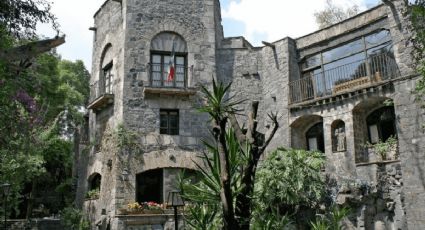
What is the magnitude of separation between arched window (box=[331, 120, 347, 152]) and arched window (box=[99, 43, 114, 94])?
9015mm

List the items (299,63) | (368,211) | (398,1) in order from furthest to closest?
1. (299,63)
2. (398,1)
3. (368,211)

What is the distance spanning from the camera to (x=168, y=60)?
56.0ft

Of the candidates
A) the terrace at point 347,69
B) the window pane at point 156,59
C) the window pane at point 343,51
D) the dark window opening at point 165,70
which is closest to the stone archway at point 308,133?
the terrace at point 347,69

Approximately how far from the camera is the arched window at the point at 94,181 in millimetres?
17938

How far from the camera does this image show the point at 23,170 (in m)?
16.1

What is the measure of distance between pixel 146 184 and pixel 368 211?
25.3ft

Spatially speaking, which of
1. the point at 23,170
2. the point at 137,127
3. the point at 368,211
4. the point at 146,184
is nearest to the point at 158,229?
the point at 146,184

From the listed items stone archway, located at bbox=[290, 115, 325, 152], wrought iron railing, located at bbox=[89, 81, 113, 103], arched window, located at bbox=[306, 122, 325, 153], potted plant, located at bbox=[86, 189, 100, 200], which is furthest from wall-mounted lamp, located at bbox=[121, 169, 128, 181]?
arched window, located at bbox=[306, 122, 325, 153]

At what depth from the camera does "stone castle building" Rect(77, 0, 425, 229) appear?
1332 cm

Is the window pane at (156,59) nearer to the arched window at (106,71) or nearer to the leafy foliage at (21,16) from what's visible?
the arched window at (106,71)

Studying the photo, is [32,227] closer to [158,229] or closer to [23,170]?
[23,170]

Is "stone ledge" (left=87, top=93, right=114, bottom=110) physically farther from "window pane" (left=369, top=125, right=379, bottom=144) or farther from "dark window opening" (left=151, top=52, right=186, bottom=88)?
"window pane" (left=369, top=125, right=379, bottom=144)

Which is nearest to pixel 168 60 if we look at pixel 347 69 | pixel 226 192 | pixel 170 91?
pixel 170 91

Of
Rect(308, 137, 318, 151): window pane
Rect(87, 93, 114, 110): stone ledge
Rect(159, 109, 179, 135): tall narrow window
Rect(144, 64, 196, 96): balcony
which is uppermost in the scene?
Rect(144, 64, 196, 96): balcony
